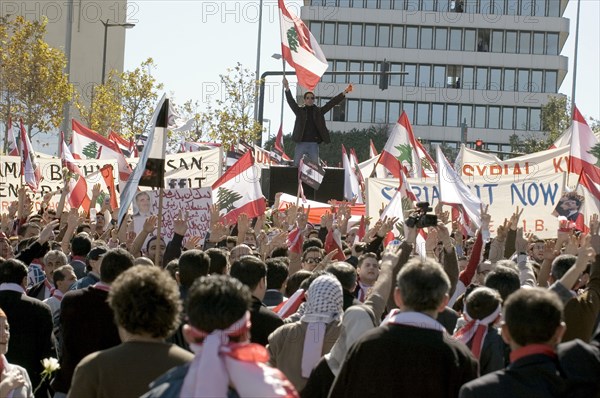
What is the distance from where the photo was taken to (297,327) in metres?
6.74

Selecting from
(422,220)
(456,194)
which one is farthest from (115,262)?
(456,194)

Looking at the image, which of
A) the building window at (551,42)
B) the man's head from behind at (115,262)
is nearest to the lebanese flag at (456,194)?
the man's head from behind at (115,262)

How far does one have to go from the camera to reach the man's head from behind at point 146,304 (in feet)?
15.6

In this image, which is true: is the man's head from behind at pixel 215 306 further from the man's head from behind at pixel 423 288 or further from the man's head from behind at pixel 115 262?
the man's head from behind at pixel 115 262

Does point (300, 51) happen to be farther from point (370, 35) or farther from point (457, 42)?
point (457, 42)

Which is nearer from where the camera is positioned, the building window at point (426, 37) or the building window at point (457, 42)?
the building window at point (426, 37)

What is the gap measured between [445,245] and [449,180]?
24.8 feet

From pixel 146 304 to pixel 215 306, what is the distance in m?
0.44

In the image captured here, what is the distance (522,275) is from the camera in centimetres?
910

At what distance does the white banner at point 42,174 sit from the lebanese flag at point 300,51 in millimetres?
3239

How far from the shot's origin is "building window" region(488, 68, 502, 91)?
88.2 metres

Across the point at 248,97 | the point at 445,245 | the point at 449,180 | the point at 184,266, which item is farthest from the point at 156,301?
the point at 248,97

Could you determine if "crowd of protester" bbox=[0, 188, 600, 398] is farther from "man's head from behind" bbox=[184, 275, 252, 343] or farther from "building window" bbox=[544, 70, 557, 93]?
"building window" bbox=[544, 70, 557, 93]

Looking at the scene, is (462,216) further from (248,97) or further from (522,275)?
(248,97)
